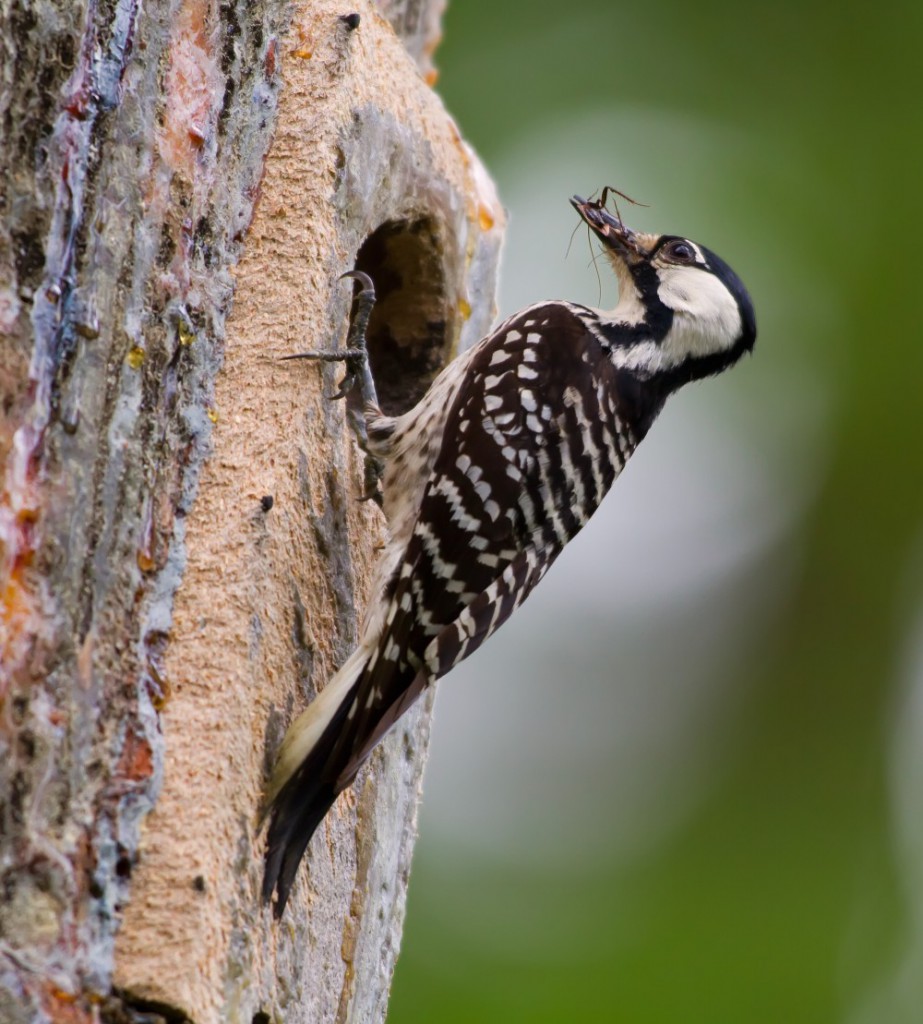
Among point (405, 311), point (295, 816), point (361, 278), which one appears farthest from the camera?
point (405, 311)

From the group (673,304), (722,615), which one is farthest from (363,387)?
(722,615)

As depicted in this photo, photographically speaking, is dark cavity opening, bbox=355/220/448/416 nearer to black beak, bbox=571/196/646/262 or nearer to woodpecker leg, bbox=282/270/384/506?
woodpecker leg, bbox=282/270/384/506

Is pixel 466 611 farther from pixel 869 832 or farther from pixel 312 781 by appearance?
pixel 869 832

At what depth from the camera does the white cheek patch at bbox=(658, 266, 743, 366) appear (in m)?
3.94

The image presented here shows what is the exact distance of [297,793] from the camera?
255 cm

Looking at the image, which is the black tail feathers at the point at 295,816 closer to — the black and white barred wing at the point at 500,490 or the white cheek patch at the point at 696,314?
the black and white barred wing at the point at 500,490

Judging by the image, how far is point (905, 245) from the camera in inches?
246

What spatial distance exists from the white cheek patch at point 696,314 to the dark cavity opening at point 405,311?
0.59 metres

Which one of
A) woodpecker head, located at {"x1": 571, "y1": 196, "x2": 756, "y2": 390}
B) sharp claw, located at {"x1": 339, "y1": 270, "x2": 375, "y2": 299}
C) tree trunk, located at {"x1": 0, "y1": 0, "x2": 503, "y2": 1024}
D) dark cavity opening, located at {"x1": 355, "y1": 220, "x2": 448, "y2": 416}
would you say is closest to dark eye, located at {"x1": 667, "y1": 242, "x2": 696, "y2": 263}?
woodpecker head, located at {"x1": 571, "y1": 196, "x2": 756, "y2": 390}

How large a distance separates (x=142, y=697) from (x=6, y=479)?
1.36 ft

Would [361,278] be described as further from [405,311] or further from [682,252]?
[682,252]

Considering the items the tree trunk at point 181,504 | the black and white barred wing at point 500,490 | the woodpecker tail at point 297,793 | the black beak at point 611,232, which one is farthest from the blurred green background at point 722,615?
the woodpecker tail at point 297,793

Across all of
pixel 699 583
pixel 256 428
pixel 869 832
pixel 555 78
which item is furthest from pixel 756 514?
pixel 256 428

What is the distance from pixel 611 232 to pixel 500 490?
1182 mm
